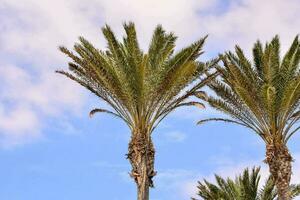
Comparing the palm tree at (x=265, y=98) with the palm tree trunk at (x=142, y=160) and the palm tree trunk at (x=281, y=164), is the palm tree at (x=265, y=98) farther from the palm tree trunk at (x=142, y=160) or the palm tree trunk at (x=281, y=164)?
the palm tree trunk at (x=142, y=160)

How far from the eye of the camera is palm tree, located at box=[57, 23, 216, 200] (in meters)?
21.9

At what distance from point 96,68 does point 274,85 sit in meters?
7.76

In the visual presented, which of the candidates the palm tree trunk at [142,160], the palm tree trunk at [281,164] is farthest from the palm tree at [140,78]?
the palm tree trunk at [281,164]

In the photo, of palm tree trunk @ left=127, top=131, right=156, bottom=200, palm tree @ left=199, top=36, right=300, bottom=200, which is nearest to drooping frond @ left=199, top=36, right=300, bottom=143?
palm tree @ left=199, top=36, right=300, bottom=200

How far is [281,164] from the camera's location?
24391 mm

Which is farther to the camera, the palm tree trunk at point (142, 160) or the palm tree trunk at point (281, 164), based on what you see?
the palm tree trunk at point (281, 164)

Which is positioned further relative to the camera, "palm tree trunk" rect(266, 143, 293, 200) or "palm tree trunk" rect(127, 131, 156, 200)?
"palm tree trunk" rect(266, 143, 293, 200)

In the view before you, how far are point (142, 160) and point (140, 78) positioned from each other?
3357mm

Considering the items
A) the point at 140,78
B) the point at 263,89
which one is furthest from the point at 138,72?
the point at 263,89

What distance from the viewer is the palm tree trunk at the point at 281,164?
79.8 feet

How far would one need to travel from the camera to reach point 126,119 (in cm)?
2264

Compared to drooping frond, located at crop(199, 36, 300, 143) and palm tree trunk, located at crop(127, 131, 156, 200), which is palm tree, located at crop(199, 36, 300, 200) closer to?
drooping frond, located at crop(199, 36, 300, 143)

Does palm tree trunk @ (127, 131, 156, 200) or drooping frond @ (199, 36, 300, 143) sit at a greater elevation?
drooping frond @ (199, 36, 300, 143)

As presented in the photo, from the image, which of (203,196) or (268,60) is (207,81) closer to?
(268,60)
